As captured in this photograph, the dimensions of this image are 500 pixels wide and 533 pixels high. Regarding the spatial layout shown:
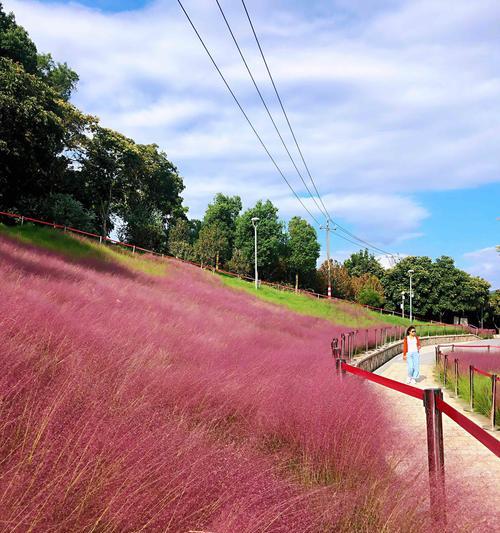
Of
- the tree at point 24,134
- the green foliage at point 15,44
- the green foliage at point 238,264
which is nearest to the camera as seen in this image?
the tree at point 24,134

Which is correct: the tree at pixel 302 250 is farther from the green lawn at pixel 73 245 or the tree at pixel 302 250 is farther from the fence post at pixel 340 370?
the fence post at pixel 340 370

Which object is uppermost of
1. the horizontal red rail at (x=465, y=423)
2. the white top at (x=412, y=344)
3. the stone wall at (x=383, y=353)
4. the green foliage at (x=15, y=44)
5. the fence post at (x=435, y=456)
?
the green foliage at (x=15, y=44)

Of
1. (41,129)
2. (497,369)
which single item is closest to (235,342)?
(497,369)

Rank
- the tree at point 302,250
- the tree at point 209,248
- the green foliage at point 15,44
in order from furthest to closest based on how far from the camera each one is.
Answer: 1. the tree at point 302,250
2. the tree at point 209,248
3. the green foliage at point 15,44

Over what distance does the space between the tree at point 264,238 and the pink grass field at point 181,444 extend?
1950 inches

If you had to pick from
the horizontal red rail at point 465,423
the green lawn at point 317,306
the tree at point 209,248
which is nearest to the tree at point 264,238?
the tree at point 209,248

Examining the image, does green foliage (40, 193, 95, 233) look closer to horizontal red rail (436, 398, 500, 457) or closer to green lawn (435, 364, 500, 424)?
green lawn (435, 364, 500, 424)

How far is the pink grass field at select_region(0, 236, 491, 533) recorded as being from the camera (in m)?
2.08

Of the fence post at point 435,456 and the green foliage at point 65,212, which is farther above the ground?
the green foliage at point 65,212

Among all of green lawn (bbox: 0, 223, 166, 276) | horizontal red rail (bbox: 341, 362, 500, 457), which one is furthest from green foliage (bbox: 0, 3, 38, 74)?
horizontal red rail (bbox: 341, 362, 500, 457)

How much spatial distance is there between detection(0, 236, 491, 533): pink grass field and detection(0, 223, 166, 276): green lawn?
55.3 ft

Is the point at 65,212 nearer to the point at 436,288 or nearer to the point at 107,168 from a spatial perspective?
the point at 107,168

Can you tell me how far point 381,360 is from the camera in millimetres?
18859

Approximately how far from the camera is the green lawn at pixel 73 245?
21628mm
